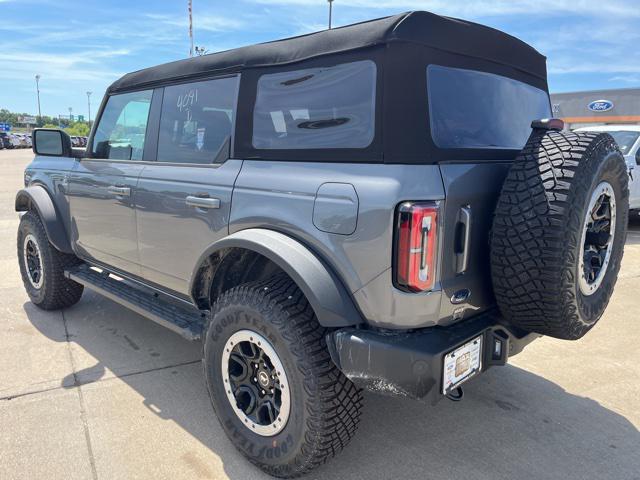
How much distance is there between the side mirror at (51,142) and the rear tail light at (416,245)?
126 inches

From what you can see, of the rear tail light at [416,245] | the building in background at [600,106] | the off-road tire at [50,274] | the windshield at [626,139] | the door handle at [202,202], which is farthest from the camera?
the building in background at [600,106]

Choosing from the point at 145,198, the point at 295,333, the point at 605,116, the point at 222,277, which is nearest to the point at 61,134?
A: the point at 145,198

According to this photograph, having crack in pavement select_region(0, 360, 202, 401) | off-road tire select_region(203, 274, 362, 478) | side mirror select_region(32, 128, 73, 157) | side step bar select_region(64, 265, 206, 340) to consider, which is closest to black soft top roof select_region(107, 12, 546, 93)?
off-road tire select_region(203, 274, 362, 478)

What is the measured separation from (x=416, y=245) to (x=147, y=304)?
2106mm

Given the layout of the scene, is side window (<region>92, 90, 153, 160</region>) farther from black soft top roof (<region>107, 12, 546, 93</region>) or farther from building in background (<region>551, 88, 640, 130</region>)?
building in background (<region>551, 88, 640, 130</region>)

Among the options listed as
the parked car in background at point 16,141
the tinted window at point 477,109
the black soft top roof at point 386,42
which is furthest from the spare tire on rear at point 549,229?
the parked car in background at point 16,141

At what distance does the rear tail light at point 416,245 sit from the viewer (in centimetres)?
197

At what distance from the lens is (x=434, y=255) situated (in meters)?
2.03

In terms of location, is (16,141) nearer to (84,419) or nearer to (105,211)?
(105,211)

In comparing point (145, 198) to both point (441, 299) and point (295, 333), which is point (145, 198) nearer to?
point (295, 333)

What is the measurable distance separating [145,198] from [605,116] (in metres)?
35.7

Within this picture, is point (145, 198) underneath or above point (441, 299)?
above

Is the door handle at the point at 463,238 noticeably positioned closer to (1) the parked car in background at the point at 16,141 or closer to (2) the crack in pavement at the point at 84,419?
(2) the crack in pavement at the point at 84,419

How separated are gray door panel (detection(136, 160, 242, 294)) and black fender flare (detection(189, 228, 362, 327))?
1.65 ft
